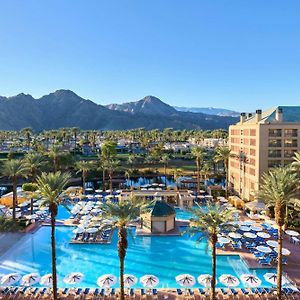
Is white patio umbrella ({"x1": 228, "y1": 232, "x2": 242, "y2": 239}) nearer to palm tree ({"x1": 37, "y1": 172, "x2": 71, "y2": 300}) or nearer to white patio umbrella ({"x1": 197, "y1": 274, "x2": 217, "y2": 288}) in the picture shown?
white patio umbrella ({"x1": 197, "y1": 274, "x2": 217, "y2": 288})

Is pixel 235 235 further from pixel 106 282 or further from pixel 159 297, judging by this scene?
pixel 106 282

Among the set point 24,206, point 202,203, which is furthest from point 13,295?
point 202,203

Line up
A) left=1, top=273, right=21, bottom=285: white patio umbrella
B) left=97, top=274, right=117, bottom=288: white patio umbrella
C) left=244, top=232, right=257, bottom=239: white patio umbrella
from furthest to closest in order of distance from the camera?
left=244, top=232, right=257, bottom=239: white patio umbrella, left=1, top=273, right=21, bottom=285: white patio umbrella, left=97, top=274, right=117, bottom=288: white patio umbrella

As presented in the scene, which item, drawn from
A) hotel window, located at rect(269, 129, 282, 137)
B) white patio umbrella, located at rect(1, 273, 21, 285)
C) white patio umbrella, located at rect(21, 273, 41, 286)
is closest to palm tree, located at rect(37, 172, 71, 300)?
white patio umbrella, located at rect(21, 273, 41, 286)

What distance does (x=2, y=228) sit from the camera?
3419cm

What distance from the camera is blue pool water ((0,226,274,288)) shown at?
27516mm

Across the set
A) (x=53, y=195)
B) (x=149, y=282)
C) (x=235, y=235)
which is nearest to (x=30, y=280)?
(x=53, y=195)

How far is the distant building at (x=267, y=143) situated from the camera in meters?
48.4

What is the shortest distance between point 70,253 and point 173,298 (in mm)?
13633

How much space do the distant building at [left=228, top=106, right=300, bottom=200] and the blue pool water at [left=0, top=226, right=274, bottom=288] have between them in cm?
1819

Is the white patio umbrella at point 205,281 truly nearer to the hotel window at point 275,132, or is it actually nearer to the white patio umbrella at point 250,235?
the white patio umbrella at point 250,235

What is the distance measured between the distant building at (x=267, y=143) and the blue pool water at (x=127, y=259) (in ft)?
59.7

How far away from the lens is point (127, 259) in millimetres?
30469

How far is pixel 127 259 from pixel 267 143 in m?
29.9
